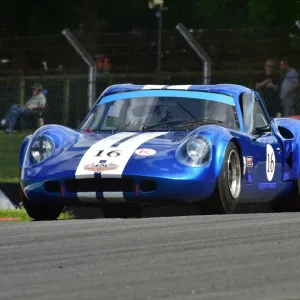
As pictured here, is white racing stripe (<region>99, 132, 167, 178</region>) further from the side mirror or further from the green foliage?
the green foliage

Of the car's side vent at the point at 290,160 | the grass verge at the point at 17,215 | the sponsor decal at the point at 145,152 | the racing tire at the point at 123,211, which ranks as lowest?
the grass verge at the point at 17,215

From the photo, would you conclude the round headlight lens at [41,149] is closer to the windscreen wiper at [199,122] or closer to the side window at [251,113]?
the windscreen wiper at [199,122]

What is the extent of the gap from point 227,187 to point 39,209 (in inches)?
62.7

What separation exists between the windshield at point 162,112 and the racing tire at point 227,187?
65cm

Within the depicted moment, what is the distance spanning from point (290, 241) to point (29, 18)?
36.3 metres

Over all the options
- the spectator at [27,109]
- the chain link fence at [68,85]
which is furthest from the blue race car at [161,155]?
the spectator at [27,109]

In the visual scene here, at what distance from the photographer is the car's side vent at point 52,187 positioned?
10234mm

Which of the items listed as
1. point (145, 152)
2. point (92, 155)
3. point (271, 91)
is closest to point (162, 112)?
point (145, 152)

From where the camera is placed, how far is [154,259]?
677cm

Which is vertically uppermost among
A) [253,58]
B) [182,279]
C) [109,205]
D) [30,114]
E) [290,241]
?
[182,279]

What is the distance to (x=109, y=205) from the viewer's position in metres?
10.7

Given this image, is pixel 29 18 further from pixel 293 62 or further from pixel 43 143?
pixel 43 143

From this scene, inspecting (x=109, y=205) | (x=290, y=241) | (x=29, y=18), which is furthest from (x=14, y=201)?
(x=29, y=18)

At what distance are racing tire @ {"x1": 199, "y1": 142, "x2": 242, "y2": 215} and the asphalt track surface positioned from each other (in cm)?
125
